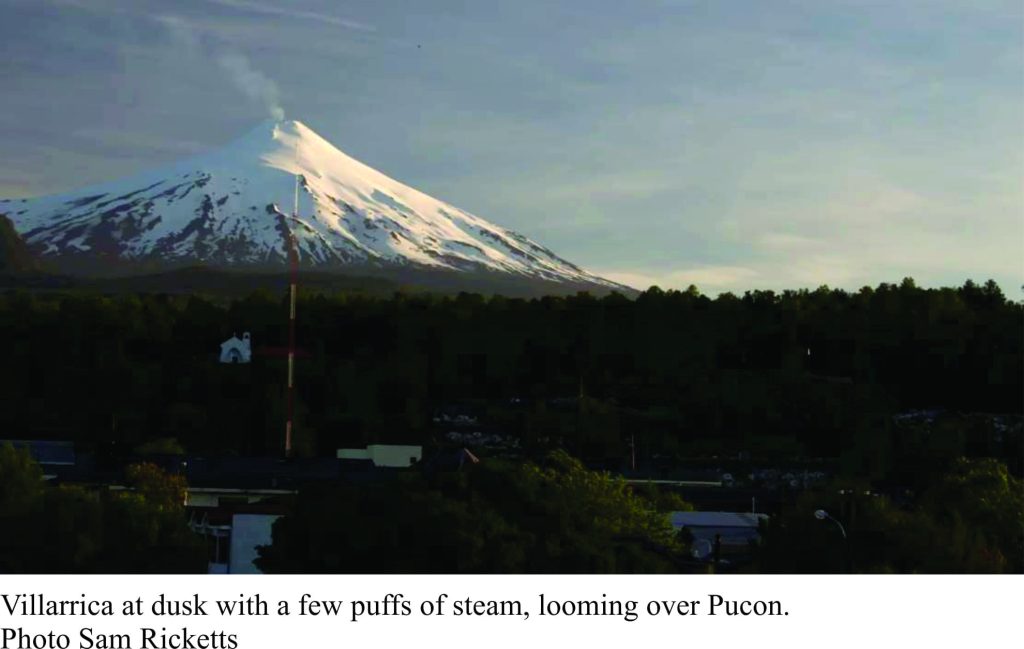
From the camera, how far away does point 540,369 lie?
96188mm

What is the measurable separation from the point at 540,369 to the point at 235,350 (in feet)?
51.4

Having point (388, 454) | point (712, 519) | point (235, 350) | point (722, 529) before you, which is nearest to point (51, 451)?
point (388, 454)

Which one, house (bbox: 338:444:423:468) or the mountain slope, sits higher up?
the mountain slope

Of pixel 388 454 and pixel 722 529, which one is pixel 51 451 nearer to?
pixel 388 454

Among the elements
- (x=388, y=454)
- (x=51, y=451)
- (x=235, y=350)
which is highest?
(x=235, y=350)

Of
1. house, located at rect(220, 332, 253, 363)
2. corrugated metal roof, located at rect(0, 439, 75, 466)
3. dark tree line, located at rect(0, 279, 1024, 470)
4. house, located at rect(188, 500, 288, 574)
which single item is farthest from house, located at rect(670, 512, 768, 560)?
house, located at rect(220, 332, 253, 363)

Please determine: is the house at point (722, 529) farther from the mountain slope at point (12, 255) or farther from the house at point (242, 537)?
the mountain slope at point (12, 255)

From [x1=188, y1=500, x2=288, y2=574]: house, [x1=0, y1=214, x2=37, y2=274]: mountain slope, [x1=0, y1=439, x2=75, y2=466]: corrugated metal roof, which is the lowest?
[x1=188, y1=500, x2=288, y2=574]: house

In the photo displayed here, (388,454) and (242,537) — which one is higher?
(388,454)

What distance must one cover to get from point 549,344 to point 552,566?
2528 inches

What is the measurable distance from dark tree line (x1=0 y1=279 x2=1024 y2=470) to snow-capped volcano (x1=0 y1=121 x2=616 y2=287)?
2501 inches

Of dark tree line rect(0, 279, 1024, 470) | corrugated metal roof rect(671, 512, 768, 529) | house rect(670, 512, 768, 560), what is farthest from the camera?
dark tree line rect(0, 279, 1024, 470)

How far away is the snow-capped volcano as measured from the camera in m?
170

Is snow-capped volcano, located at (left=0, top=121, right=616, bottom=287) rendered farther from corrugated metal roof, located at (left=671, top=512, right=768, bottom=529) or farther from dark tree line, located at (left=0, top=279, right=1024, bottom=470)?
corrugated metal roof, located at (left=671, top=512, right=768, bottom=529)
